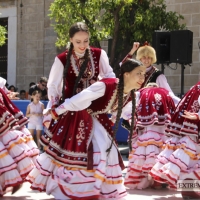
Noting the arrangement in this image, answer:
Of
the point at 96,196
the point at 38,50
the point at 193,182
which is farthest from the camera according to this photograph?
the point at 38,50

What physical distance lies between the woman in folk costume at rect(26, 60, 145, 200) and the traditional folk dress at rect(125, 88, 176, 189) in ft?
3.73

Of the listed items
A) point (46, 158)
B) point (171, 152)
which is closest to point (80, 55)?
point (46, 158)

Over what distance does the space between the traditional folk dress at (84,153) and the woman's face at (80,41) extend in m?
0.46

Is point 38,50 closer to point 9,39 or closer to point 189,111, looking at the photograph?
point 9,39

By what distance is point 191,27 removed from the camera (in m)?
13.3

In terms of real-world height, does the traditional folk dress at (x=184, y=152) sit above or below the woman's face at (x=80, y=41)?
below

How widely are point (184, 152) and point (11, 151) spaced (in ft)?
5.73

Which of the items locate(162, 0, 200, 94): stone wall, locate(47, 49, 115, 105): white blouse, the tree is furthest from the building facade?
locate(47, 49, 115, 105): white blouse

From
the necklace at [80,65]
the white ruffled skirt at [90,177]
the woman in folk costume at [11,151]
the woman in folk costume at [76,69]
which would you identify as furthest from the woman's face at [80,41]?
the woman in folk costume at [11,151]

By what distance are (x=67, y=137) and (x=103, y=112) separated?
41cm

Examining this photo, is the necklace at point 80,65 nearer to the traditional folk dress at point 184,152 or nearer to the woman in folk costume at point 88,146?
the woman in folk costume at point 88,146

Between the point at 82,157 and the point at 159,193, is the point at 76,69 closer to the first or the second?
the point at 82,157

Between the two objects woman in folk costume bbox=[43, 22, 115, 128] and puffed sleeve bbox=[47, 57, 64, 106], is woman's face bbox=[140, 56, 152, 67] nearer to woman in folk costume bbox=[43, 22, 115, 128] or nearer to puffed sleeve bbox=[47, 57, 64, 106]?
woman in folk costume bbox=[43, 22, 115, 128]

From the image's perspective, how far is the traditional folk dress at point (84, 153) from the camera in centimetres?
457
